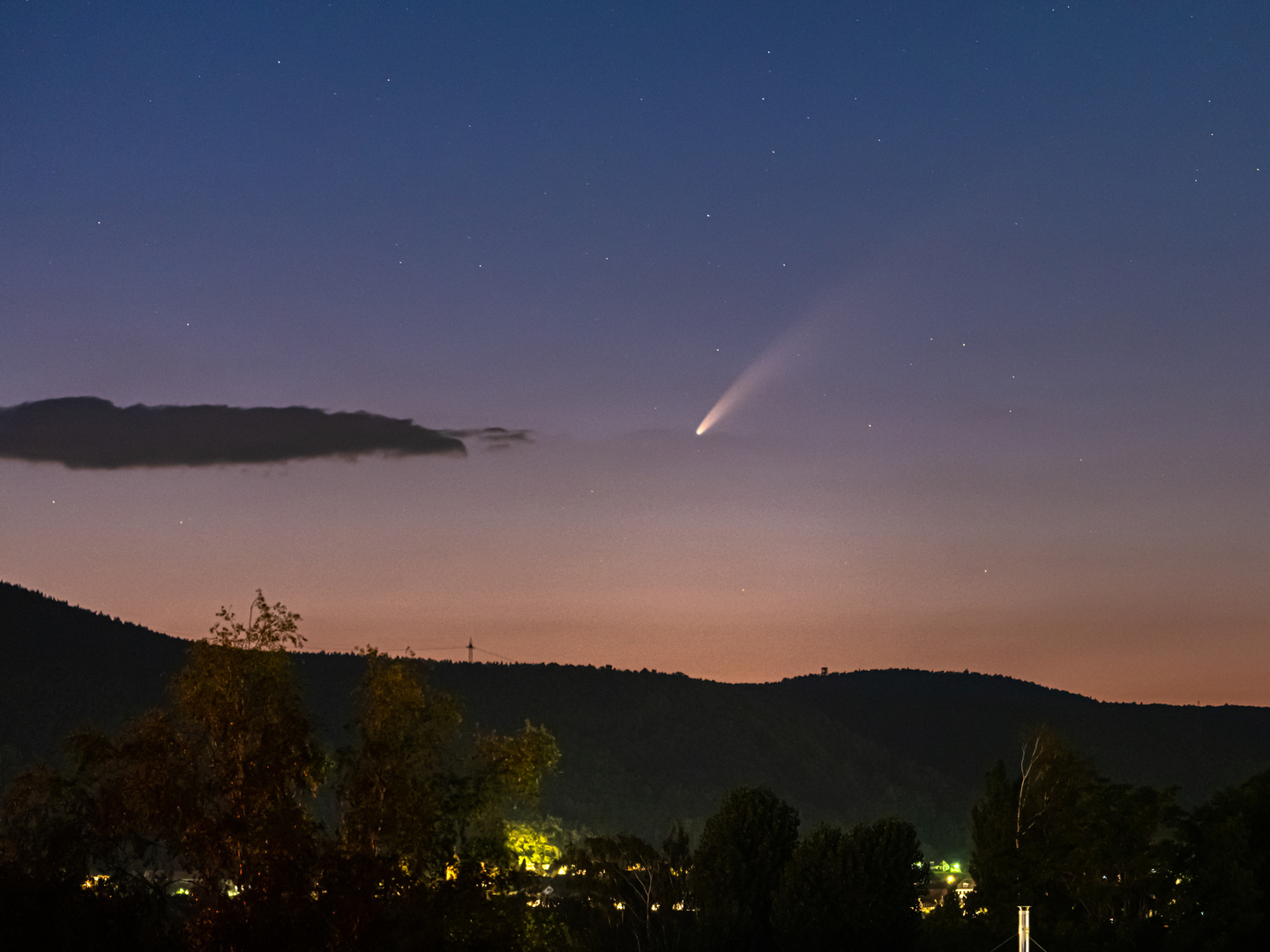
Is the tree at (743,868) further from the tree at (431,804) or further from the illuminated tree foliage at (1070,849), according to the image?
the tree at (431,804)

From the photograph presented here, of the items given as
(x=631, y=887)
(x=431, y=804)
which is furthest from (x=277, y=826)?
(x=631, y=887)

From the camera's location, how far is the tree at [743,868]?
88.4 metres

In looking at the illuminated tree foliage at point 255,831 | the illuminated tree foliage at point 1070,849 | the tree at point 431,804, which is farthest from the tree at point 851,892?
the illuminated tree foliage at point 255,831

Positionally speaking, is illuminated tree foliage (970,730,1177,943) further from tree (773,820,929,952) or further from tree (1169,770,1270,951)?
tree (773,820,929,952)

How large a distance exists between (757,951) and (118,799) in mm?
65559

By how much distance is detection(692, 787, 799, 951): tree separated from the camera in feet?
290

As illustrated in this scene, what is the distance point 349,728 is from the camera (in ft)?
111

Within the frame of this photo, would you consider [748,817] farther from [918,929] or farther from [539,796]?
[539,796]

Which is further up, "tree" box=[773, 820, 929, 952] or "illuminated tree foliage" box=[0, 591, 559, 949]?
"illuminated tree foliage" box=[0, 591, 559, 949]

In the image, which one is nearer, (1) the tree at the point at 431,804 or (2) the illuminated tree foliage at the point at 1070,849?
(1) the tree at the point at 431,804

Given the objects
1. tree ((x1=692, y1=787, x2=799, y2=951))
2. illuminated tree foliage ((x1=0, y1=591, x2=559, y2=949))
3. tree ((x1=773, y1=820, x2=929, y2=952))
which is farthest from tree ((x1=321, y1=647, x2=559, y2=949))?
tree ((x1=692, y1=787, x2=799, y2=951))

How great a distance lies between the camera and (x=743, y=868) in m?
90.2

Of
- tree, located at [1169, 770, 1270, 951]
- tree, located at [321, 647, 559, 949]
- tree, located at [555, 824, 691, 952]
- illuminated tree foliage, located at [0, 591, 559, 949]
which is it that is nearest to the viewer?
illuminated tree foliage, located at [0, 591, 559, 949]

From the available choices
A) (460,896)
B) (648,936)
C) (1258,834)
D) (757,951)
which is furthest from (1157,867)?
(460,896)
